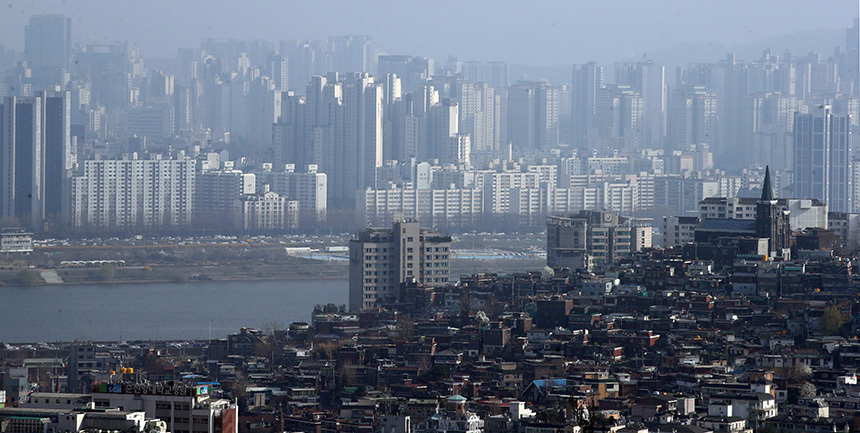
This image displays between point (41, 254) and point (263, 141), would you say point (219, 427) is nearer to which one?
point (41, 254)

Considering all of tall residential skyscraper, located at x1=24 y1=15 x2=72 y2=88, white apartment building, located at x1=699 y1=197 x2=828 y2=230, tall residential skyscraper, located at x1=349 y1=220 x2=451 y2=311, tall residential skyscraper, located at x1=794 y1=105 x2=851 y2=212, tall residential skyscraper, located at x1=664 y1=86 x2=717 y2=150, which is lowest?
tall residential skyscraper, located at x1=349 y1=220 x2=451 y2=311

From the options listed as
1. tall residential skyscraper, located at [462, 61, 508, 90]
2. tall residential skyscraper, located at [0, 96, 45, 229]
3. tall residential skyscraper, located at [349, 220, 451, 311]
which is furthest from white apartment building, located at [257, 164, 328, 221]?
tall residential skyscraper, located at [349, 220, 451, 311]

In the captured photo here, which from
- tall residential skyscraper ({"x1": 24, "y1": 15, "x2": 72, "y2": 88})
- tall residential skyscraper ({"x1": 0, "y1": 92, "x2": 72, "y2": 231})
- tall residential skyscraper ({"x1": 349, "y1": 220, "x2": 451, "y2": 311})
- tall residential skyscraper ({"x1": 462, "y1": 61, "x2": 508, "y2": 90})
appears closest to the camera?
tall residential skyscraper ({"x1": 349, "y1": 220, "x2": 451, "y2": 311})

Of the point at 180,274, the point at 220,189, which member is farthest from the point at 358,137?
the point at 180,274

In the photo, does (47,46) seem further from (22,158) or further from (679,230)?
(679,230)

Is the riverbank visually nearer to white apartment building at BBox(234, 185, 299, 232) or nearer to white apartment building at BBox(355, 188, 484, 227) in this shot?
white apartment building at BBox(234, 185, 299, 232)

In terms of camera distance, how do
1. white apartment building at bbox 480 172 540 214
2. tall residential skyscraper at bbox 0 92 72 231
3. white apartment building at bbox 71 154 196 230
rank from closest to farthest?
tall residential skyscraper at bbox 0 92 72 231, white apartment building at bbox 71 154 196 230, white apartment building at bbox 480 172 540 214

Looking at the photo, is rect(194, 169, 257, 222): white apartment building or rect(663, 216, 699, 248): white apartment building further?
rect(194, 169, 257, 222): white apartment building
